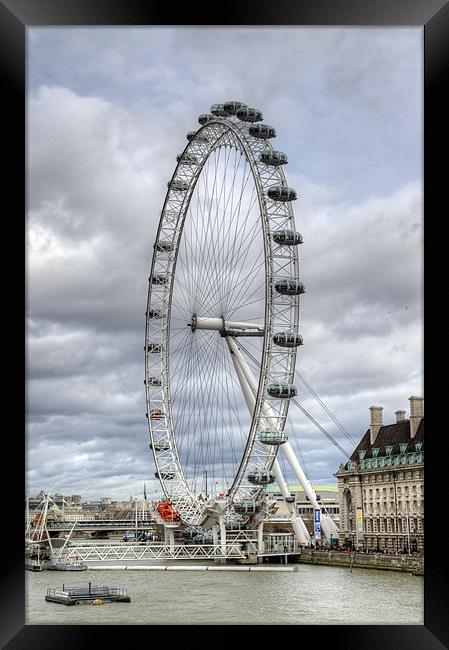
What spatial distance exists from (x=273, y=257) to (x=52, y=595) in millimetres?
13107

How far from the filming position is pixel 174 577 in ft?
101

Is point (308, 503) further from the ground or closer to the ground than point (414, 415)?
closer to the ground

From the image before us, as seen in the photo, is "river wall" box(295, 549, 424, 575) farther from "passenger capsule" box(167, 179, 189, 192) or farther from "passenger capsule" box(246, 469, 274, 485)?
"passenger capsule" box(167, 179, 189, 192)

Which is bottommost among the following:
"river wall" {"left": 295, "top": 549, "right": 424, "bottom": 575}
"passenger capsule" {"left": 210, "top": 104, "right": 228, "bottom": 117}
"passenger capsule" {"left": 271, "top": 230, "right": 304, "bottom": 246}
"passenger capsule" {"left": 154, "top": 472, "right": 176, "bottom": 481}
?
"river wall" {"left": 295, "top": 549, "right": 424, "bottom": 575}

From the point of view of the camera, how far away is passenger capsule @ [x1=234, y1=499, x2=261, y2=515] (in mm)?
34906

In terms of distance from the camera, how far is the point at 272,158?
32.7 m

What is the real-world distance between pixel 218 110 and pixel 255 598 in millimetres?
18770

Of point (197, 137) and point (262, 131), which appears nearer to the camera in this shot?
point (262, 131)

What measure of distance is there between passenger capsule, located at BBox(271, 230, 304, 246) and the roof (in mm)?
10475

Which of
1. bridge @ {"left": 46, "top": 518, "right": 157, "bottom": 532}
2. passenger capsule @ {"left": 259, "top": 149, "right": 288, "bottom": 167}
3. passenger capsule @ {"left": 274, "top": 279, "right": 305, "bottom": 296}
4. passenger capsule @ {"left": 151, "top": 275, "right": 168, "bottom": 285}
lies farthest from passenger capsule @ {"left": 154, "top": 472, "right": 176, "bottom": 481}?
bridge @ {"left": 46, "top": 518, "right": 157, "bottom": 532}

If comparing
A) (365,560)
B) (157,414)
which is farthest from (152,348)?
(365,560)

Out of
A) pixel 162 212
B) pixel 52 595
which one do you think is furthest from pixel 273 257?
pixel 52 595

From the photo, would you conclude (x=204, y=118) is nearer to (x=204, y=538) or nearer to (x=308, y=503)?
(x=204, y=538)
